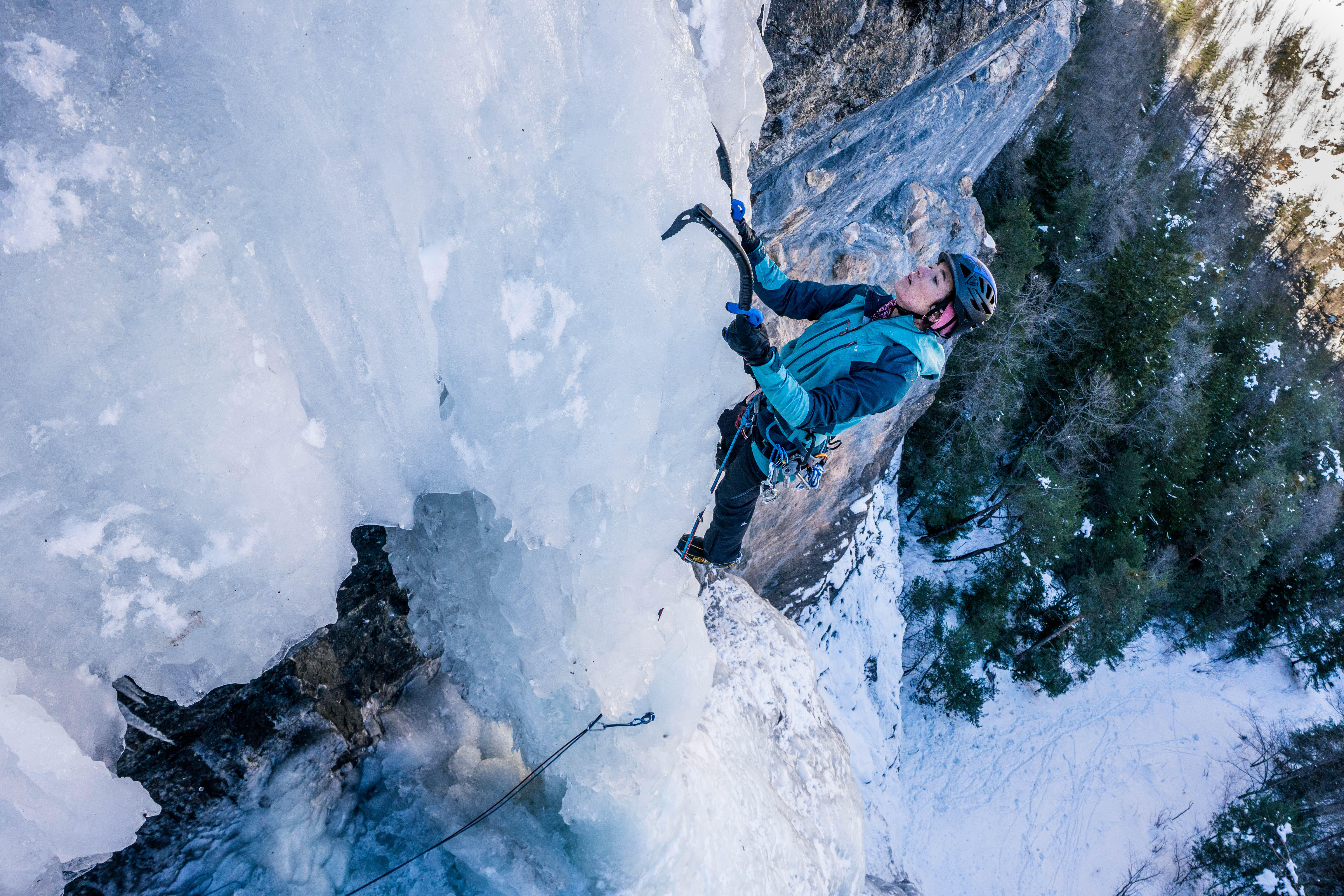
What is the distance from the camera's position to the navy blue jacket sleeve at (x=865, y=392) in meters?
2.49

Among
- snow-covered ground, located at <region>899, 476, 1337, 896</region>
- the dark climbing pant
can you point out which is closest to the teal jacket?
the dark climbing pant

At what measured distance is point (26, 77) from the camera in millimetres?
1328

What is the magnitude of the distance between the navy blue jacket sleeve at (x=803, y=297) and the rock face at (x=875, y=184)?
1.10m

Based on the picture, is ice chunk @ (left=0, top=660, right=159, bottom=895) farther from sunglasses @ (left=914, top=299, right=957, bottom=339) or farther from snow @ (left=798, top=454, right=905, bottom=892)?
snow @ (left=798, top=454, right=905, bottom=892)

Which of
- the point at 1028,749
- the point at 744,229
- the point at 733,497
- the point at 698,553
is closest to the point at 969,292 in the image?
the point at 744,229

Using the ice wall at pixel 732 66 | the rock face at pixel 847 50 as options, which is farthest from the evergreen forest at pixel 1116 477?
the ice wall at pixel 732 66

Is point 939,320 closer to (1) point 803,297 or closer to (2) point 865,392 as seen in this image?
(2) point 865,392

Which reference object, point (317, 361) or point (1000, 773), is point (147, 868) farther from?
point (1000, 773)

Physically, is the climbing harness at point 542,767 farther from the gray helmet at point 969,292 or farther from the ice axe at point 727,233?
the gray helmet at point 969,292

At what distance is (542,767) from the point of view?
2920 millimetres

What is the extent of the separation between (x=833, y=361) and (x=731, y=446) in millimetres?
647

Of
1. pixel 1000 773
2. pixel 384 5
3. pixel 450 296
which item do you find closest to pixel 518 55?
pixel 384 5

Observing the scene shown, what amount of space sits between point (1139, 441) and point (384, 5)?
18.4 metres

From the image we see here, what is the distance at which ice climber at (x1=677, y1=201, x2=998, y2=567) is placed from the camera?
238cm
